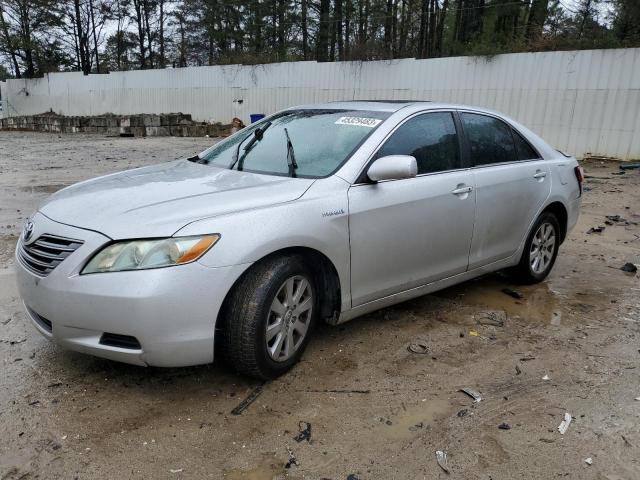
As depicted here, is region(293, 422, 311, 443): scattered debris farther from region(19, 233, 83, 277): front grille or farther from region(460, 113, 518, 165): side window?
region(460, 113, 518, 165): side window

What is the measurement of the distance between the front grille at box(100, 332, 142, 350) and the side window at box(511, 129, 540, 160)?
3.55 m

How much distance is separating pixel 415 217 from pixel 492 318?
3.97 feet

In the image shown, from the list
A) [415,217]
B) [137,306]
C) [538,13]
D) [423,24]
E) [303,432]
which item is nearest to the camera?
[137,306]

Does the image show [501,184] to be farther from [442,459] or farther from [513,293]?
[442,459]

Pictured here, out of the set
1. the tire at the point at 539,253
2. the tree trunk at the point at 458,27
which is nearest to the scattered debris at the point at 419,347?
→ the tire at the point at 539,253

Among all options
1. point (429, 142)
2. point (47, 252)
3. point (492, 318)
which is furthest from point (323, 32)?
point (47, 252)

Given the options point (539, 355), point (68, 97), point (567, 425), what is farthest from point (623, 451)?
point (68, 97)

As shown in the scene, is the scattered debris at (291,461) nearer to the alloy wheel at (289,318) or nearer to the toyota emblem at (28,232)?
the alloy wheel at (289,318)

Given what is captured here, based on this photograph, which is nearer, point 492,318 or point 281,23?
point 492,318

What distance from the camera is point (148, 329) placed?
8.82 feet

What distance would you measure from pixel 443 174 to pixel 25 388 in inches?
119

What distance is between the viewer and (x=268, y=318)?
303cm

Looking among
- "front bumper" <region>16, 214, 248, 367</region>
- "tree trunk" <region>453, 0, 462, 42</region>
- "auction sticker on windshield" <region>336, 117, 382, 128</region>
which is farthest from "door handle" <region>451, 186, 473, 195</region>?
"tree trunk" <region>453, 0, 462, 42</region>

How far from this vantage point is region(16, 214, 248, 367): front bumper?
2662 mm
